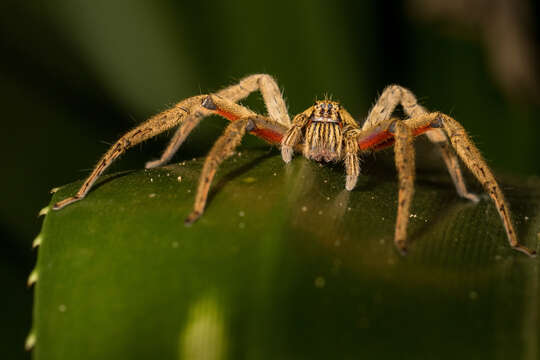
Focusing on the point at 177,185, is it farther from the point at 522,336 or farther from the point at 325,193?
the point at 522,336

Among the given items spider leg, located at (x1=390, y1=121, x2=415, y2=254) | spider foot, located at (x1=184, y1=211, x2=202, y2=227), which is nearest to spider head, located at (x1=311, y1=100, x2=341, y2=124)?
spider leg, located at (x1=390, y1=121, x2=415, y2=254)

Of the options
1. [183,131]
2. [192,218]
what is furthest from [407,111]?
[192,218]

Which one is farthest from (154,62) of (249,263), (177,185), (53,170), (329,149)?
(249,263)

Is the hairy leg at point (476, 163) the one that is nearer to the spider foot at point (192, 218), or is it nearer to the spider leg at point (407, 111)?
the spider leg at point (407, 111)

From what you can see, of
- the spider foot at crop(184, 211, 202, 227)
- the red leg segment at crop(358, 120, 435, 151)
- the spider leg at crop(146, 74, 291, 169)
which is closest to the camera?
the spider foot at crop(184, 211, 202, 227)

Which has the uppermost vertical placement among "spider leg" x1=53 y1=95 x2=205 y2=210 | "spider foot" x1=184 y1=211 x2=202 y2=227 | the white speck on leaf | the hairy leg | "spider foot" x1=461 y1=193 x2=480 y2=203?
"spider foot" x1=184 y1=211 x2=202 y2=227

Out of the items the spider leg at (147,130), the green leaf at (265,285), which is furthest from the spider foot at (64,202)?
the spider leg at (147,130)

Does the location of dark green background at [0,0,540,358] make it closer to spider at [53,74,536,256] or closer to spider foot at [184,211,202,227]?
spider at [53,74,536,256]
